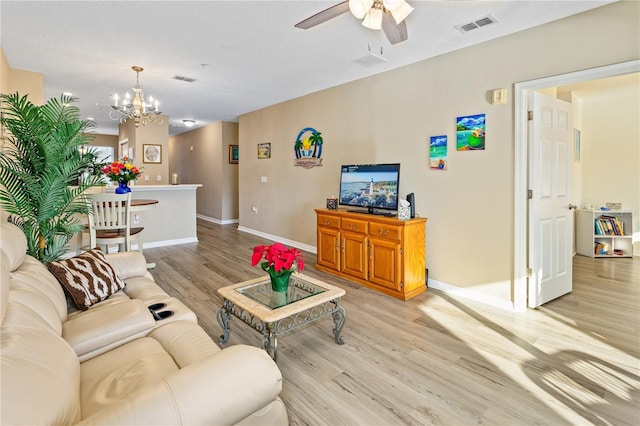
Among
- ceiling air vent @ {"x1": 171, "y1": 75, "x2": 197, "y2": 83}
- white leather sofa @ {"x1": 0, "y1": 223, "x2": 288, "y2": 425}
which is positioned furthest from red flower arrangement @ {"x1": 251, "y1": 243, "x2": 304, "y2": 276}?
ceiling air vent @ {"x1": 171, "y1": 75, "x2": 197, "y2": 83}

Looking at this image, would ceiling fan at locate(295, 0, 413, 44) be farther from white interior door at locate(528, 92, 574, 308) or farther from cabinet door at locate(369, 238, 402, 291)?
cabinet door at locate(369, 238, 402, 291)

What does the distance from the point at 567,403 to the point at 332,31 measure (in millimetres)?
→ 3328

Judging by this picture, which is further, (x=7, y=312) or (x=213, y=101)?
(x=213, y=101)

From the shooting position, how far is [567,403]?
189 cm

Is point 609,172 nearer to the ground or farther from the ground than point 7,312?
farther from the ground

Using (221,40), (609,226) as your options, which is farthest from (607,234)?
(221,40)

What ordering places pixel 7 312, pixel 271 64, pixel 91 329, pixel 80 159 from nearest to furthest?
pixel 7 312, pixel 91 329, pixel 80 159, pixel 271 64

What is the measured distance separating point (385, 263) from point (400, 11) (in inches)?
95.6

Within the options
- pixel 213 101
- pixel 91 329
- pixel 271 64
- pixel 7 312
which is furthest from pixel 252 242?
pixel 7 312

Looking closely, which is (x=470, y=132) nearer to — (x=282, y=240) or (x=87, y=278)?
(x=87, y=278)

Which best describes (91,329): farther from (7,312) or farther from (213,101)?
(213,101)

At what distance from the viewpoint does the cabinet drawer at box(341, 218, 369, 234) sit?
387cm

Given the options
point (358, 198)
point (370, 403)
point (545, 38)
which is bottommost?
point (370, 403)

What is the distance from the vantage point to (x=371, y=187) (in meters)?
4.06
